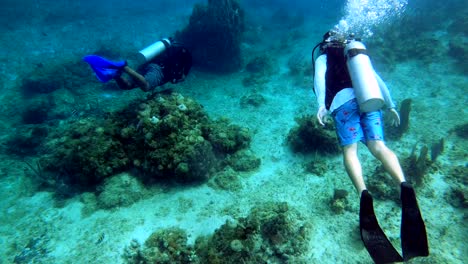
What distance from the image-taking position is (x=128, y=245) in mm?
4285

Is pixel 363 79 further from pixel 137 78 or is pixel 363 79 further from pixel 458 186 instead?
pixel 137 78

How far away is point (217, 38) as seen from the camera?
13.1m

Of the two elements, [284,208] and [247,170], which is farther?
[247,170]

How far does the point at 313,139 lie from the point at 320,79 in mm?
2767

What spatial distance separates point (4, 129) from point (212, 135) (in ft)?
29.5

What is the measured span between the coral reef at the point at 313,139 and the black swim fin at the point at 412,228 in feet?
10.3

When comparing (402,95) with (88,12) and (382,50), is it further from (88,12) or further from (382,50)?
(88,12)

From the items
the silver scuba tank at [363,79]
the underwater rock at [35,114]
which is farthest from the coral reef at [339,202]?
the underwater rock at [35,114]

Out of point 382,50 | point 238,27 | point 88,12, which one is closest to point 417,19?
point 382,50

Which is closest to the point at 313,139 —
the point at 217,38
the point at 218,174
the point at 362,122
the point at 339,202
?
the point at 339,202

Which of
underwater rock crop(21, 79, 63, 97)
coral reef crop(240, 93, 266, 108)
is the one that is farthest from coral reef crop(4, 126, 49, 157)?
coral reef crop(240, 93, 266, 108)

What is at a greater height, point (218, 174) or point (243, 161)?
point (243, 161)

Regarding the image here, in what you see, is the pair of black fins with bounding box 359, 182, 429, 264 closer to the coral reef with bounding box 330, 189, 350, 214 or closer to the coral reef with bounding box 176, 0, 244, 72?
the coral reef with bounding box 330, 189, 350, 214

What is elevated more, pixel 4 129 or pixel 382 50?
pixel 382 50
